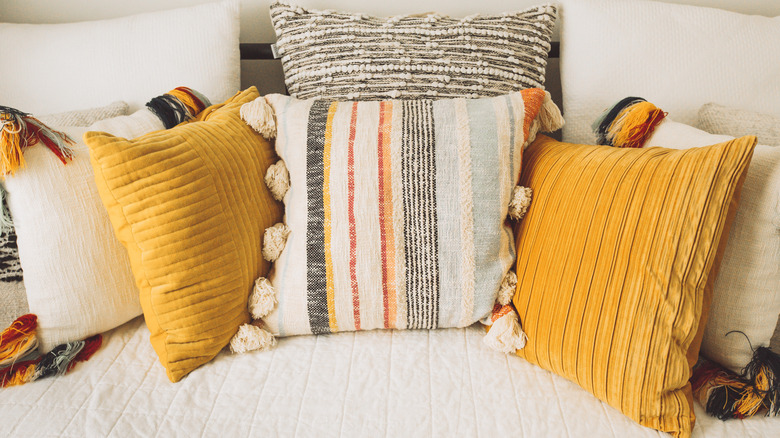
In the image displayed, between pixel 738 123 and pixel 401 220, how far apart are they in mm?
709

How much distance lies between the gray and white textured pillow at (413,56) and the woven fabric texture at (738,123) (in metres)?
0.39

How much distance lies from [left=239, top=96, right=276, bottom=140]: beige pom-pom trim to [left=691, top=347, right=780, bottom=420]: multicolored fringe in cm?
91

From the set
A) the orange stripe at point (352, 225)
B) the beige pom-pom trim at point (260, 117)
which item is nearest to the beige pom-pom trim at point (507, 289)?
the orange stripe at point (352, 225)

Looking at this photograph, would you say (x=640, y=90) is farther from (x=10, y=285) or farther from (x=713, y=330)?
(x=10, y=285)

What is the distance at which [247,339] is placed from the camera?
2.77 ft

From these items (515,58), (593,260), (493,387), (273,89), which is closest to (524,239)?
(593,260)

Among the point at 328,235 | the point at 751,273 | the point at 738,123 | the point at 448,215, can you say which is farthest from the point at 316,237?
the point at 738,123

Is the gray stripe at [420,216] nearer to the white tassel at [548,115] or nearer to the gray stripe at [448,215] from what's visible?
the gray stripe at [448,215]

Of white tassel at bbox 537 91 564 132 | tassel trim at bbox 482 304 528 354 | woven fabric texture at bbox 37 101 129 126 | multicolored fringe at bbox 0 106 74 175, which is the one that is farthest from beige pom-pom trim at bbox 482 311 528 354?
woven fabric texture at bbox 37 101 129 126

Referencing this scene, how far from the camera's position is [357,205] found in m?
0.84

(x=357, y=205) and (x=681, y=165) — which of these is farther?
(x=357, y=205)

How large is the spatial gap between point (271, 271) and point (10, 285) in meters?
0.45

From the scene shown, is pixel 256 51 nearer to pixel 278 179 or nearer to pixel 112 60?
pixel 112 60

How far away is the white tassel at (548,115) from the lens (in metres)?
0.92
